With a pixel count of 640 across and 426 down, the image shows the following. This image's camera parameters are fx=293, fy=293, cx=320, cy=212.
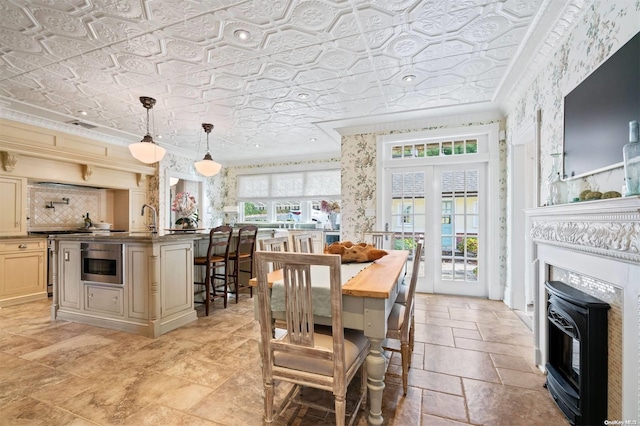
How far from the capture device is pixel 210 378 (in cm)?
214

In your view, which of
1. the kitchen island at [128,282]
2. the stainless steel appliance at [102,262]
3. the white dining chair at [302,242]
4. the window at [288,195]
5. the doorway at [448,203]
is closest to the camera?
the white dining chair at [302,242]

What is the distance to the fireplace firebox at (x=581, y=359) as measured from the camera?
1.50 metres

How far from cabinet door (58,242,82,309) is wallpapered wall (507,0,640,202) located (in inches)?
186

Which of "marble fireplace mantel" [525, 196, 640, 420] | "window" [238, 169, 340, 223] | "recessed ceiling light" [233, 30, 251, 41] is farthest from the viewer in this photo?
"window" [238, 169, 340, 223]

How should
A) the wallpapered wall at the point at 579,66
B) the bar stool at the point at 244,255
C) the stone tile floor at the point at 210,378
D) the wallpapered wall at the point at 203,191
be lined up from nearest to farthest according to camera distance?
1. the wallpapered wall at the point at 579,66
2. the stone tile floor at the point at 210,378
3. the bar stool at the point at 244,255
4. the wallpapered wall at the point at 203,191

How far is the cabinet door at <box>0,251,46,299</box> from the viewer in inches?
154

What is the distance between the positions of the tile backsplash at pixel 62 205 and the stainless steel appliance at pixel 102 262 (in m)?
2.65

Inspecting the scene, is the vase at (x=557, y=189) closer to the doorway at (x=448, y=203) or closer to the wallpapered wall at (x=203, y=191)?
the doorway at (x=448, y=203)

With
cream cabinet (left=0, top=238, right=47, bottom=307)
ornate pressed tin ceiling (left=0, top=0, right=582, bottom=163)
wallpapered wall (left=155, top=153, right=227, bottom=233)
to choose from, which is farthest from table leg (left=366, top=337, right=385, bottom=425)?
wallpapered wall (left=155, top=153, right=227, bottom=233)

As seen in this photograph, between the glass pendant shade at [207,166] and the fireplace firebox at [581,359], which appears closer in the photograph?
the fireplace firebox at [581,359]

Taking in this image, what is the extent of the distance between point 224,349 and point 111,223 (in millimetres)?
4689

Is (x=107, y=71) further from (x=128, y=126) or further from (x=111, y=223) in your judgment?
(x=111, y=223)

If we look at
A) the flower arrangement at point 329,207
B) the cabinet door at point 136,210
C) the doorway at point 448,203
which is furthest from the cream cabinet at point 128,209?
the doorway at point 448,203

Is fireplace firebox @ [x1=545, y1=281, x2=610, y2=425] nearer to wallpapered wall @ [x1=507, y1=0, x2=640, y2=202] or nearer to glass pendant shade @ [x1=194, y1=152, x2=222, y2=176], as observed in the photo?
wallpapered wall @ [x1=507, y1=0, x2=640, y2=202]
